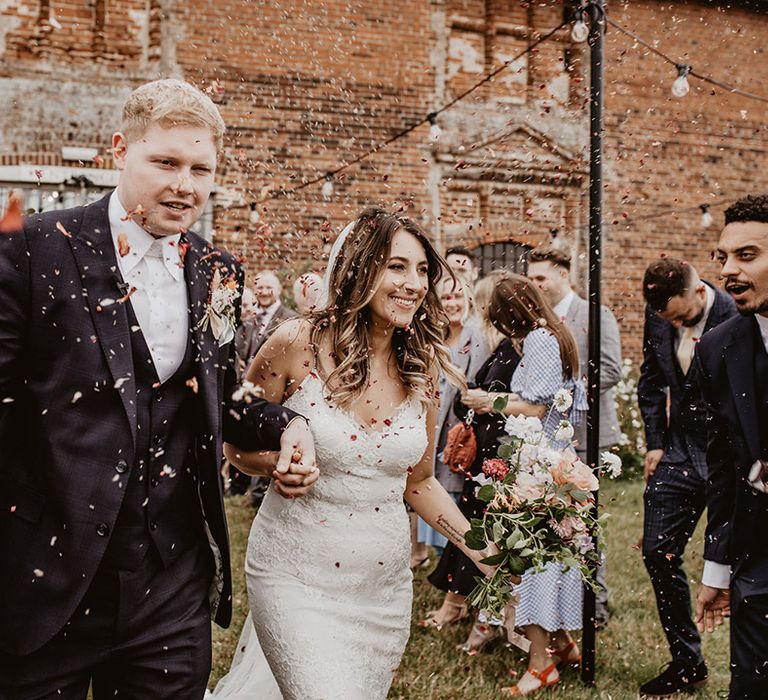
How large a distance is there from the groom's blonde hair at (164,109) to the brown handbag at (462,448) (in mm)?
3188

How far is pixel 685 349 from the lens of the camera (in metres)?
4.96

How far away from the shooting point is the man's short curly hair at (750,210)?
9.87 feet

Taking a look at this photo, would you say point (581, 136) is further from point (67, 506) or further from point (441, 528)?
point (67, 506)

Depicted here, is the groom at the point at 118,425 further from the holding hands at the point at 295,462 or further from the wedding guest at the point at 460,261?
the wedding guest at the point at 460,261

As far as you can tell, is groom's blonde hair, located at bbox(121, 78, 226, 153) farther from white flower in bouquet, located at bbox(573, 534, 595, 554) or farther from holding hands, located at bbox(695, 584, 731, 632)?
holding hands, located at bbox(695, 584, 731, 632)

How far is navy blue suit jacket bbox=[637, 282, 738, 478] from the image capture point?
470 centimetres

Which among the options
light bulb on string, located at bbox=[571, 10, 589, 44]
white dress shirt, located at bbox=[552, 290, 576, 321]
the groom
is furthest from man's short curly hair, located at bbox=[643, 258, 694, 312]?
the groom

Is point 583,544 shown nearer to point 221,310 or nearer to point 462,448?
point 221,310

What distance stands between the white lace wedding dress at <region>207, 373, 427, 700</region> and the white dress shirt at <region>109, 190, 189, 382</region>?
79cm

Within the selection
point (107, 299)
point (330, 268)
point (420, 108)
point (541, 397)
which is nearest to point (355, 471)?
point (330, 268)

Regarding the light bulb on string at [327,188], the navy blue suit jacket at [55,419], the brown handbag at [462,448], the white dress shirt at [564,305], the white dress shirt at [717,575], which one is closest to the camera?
the navy blue suit jacket at [55,419]

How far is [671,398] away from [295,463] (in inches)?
126

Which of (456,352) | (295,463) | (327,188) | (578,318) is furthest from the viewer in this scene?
(327,188)

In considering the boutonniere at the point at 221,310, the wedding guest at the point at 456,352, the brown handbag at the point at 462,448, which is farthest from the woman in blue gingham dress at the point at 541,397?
the boutonniere at the point at 221,310
